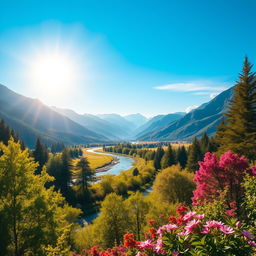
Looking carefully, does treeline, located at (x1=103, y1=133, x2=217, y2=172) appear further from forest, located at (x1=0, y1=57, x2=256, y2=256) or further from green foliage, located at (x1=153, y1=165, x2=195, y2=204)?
forest, located at (x1=0, y1=57, x2=256, y2=256)

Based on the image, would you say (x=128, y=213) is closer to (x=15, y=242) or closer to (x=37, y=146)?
(x=15, y=242)

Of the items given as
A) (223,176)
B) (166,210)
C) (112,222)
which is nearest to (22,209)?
(223,176)

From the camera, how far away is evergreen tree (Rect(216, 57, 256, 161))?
25109 mm

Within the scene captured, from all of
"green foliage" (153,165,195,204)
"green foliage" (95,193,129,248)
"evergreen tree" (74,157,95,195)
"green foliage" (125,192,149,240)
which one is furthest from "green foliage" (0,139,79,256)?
"evergreen tree" (74,157,95,195)

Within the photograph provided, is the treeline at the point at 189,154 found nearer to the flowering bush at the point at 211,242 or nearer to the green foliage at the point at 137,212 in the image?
the green foliage at the point at 137,212

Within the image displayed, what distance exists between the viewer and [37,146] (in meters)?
75.1

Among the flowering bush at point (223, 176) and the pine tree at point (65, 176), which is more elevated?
the flowering bush at point (223, 176)

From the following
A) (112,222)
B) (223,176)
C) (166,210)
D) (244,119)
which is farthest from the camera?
(112,222)

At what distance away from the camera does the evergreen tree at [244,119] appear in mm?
25109

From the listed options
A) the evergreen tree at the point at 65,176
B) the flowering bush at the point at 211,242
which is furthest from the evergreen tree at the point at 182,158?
the flowering bush at the point at 211,242

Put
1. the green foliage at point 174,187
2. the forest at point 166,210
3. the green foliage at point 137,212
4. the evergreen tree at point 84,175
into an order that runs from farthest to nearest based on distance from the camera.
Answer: the evergreen tree at point 84,175, the green foliage at point 174,187, the green foliage at point 137,212, the forest at point 166,210

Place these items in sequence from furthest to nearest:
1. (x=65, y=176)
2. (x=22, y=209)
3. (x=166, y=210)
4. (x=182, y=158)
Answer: (x=182, y=158) < (x=65, y=176) < (x=166, y=210) < (x=22, y=209)

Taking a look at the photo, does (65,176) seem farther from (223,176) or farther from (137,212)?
(223,176)

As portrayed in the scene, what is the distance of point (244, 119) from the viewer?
26.0 metres
